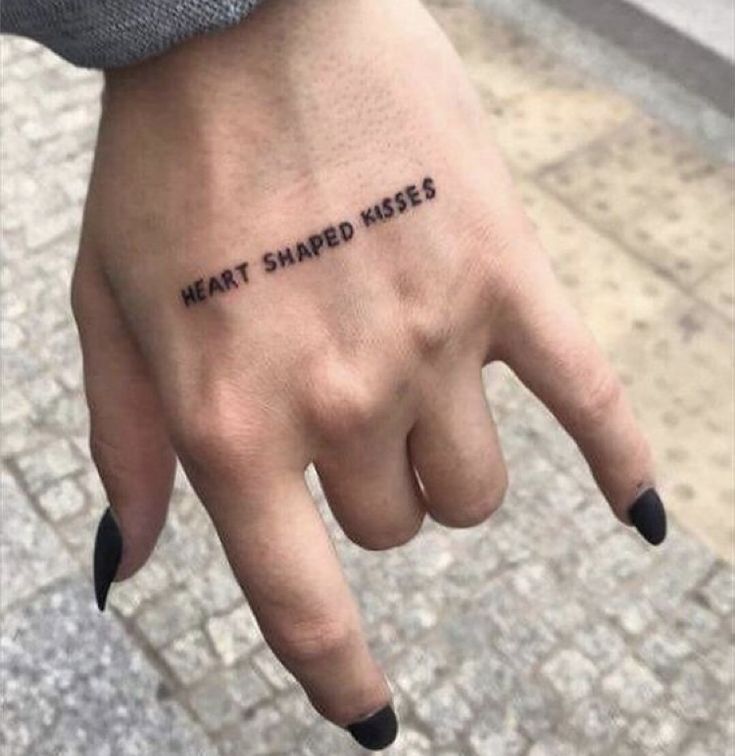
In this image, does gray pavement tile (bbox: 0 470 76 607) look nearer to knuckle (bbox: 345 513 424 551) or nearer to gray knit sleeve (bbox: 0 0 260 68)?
knuckle (bbox: 345 513 424 551)

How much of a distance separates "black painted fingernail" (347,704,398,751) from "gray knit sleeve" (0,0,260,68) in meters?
0.66

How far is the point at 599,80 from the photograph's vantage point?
3699mm

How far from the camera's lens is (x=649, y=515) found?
121 cm

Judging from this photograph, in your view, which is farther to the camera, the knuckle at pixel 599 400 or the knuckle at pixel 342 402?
the knuckle at pixel 599 400

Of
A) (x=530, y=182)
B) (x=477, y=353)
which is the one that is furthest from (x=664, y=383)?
(x=477, y=353)

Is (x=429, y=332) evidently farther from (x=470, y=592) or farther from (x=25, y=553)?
(x=25, y=553)

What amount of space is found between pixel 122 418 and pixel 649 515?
572 mm

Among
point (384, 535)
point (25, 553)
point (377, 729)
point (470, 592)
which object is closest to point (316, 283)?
point (384, 535)

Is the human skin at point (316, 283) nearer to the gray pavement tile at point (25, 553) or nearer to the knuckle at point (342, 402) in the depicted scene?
the knuckle at point (342, 402)

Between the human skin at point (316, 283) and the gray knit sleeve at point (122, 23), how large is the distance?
0.03 metres

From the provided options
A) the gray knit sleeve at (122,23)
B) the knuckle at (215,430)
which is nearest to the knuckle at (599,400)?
the knuckle at (215,430)

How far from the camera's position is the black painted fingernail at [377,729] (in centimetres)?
112

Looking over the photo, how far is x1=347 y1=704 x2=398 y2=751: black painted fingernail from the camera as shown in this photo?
1124 mm

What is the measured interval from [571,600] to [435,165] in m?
1.63
